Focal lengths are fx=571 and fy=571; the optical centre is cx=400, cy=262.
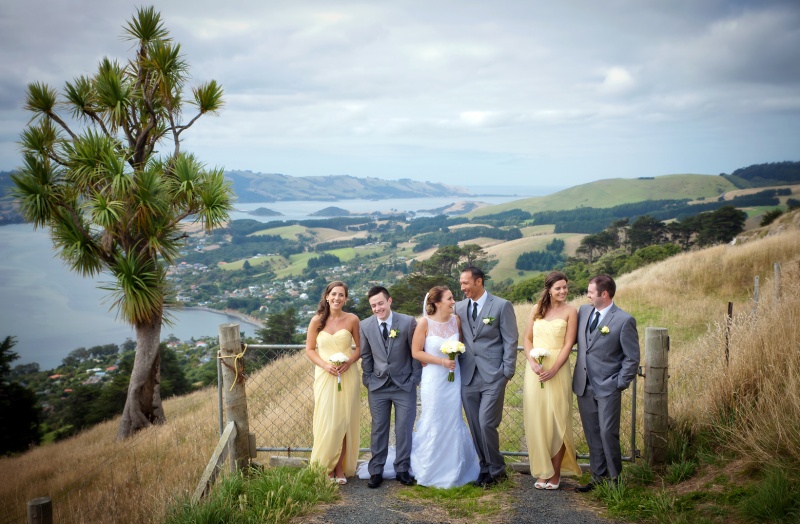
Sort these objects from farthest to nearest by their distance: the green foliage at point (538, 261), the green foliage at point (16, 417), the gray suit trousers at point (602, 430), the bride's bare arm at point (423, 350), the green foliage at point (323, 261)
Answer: the green foliage at point (323, 261) < the green foliage at point (538, 261) < the green foliage at point (16, 417) < the bride's bare arm at point (423, 350) < the gray suit trousers at point (602, 430)

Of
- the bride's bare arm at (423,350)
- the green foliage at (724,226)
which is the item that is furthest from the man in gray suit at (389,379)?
the green foliage at (724,226)

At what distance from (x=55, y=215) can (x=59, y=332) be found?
276ft

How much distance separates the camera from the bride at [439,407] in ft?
20.1

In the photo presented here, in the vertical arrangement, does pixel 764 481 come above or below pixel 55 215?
below

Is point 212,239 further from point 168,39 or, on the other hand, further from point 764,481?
point 764,481

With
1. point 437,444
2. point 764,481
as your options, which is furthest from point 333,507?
point 764,481

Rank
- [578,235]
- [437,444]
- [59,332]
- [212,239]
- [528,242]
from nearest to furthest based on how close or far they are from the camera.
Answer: [437,444] → [59,332] → [528,242] → [578,235] → [212,239]

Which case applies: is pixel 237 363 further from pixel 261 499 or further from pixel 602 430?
pixel 602 430

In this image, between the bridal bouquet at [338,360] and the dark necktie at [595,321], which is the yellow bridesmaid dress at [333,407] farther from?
the dark necktie at [595,321]

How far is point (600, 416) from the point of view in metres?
5.85

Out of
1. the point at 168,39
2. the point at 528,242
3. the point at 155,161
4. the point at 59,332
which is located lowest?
the point at 59,332

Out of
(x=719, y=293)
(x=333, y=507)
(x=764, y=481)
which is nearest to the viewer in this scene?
(x=764, y=481)

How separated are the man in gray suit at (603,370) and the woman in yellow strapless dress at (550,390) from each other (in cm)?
15

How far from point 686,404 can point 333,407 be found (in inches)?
162
